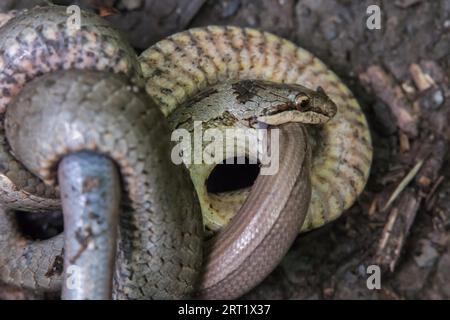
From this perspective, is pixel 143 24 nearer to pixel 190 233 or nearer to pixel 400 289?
pixel 190 233

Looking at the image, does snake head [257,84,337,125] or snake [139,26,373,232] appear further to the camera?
snake [139,26,373,232]

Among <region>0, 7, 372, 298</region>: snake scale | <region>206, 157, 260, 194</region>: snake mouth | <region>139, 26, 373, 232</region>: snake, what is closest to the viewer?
<region>0, 7, 372, 298</region>: snake scale
